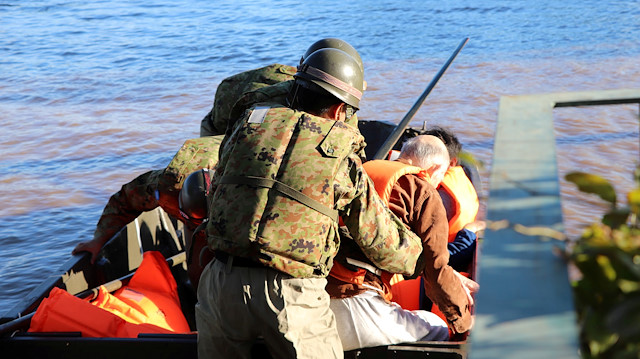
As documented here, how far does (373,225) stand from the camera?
2633 mm

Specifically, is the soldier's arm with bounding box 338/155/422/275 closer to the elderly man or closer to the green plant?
the elderly man

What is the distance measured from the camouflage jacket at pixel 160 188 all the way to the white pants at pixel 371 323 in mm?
1070

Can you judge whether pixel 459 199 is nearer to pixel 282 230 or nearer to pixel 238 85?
pixel 238 85

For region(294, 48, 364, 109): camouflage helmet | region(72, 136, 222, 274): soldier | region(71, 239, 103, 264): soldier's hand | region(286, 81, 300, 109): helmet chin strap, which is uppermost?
region(294, 48, 364, 109): camouflage helmet

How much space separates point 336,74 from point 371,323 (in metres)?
1.00

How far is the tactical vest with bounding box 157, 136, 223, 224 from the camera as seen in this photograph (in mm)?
3510

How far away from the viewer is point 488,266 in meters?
1.03

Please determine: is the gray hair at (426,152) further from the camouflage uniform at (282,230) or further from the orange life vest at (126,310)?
the orange life vest at (126,310)

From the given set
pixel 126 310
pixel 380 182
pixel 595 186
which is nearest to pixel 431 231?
pixel 380 182

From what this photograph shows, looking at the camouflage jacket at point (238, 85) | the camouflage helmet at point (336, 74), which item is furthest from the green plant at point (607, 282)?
the camouflage jacket at point (238, 85)

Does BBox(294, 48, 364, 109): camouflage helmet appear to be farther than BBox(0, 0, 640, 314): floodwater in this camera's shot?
No

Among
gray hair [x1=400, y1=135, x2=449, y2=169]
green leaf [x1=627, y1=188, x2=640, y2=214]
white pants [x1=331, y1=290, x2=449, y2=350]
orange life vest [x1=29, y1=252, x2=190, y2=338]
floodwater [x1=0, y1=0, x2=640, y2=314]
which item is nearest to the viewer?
green leaf [x1=627, y1=188, x2=640, y2=214]

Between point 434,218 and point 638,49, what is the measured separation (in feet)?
42.2

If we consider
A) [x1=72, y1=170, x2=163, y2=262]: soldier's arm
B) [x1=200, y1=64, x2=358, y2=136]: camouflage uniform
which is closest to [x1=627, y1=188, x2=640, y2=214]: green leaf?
[x1=72, y1=170, x2=163, y2=262]: soldier's arm
